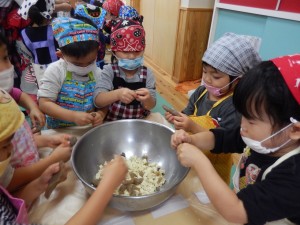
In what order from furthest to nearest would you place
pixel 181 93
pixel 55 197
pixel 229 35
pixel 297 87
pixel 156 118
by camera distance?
pixel 181 93 < pixel 156 118 < pixel 229 35 < pixel 55 197 < pixel 297 87

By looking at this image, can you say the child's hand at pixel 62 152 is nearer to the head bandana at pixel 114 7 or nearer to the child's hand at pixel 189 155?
the child's hand at pixel 189 155

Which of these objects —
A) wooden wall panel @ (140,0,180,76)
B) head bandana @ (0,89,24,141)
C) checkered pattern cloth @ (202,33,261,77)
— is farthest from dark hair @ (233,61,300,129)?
wooden wall panel @ (140,0,180,76)

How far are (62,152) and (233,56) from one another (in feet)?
2.33

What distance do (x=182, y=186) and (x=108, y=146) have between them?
0.99 feet

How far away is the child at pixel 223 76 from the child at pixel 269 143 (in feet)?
0.99

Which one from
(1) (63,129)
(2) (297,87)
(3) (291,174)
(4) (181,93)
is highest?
(2) (297,87)

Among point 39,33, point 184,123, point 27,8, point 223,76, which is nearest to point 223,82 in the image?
point 223,76

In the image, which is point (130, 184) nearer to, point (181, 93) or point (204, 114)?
point (204, 114)

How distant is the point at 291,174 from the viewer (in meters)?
0.51

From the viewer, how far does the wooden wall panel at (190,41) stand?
2652 mm

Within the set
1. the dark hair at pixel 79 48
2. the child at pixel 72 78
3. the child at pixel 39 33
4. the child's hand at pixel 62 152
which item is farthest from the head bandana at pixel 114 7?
the child's hand at pixel 62 152

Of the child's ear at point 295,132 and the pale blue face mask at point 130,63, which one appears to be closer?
the child's ear at point 295,132

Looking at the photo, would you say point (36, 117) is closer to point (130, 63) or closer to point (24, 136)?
point (24, 136)

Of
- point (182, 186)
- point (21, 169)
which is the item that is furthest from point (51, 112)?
point (182, 186)
